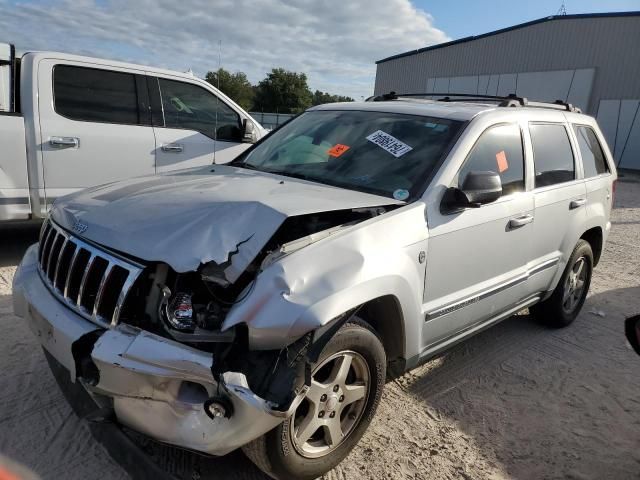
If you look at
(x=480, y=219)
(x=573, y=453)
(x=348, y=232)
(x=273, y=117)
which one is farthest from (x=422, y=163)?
(x=273, y=117)

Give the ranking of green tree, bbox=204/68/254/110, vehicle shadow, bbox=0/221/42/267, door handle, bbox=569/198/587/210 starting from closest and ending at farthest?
door handle, bbox=569/198/587/210 < vehicle shadow, bbox=0/221/42/267 < green tree, bbox=204/68/254/110

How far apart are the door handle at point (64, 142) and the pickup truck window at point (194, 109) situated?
99cm

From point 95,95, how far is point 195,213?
379cm

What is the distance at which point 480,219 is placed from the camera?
3062 millimetres

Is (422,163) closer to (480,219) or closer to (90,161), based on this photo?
(480,219)

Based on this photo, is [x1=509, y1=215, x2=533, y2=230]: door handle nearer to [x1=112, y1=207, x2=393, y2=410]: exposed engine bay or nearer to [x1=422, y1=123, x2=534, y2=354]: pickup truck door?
[x1=422, y1=123, x2=534, y2=354]: pickup truck door

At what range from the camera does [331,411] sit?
7.93ft

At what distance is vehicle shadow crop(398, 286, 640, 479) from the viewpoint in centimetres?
285

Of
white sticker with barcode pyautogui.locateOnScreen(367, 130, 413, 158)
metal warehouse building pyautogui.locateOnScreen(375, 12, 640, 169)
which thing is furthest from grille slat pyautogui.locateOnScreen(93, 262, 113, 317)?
metal warehouse building pyautogui.locateOnScreen(375, 12, 640, 169)

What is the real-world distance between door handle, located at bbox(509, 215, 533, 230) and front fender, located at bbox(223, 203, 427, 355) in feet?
3.06

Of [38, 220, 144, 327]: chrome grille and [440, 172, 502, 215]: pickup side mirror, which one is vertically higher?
[440, 172, 502, 215]: pickup side mirror

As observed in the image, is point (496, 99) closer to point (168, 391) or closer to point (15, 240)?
point (168, 391)

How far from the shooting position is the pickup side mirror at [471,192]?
2818 millimetres

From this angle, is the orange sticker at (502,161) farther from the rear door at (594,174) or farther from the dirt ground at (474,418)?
the dirt ground at (474,418)
